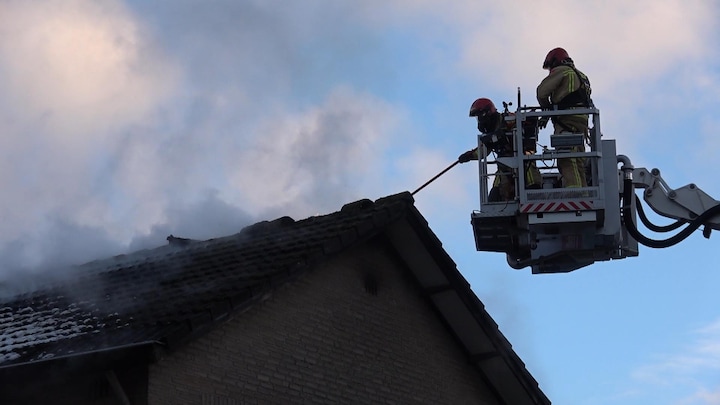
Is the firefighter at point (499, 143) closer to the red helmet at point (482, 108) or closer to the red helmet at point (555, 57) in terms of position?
the red helmet at point (482, 108)

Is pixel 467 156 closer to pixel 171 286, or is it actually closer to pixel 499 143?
pixel 499 143

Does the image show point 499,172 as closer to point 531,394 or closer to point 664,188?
point 664,188

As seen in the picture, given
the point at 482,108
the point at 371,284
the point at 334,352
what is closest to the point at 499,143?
the point at 482,108

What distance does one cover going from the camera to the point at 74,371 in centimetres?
982

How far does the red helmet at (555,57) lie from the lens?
13664 millimetres

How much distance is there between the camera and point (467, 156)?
1398 cm

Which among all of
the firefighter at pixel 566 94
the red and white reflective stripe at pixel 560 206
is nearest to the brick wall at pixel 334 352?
the red and white reflective stripe at pixel 560 206

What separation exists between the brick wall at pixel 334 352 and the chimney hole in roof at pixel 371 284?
0.05 feet

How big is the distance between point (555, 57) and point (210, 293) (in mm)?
5225

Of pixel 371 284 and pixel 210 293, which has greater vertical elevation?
pixel 371 284

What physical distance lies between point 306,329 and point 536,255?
9.46 ft

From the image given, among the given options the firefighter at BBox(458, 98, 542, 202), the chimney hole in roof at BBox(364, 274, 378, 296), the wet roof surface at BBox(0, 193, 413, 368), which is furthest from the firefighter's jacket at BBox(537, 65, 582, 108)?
the chimney hole in roof at BBox(364, 274, 378, 296)

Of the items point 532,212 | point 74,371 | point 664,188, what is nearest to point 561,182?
point 532,212

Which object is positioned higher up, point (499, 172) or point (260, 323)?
point (499, 172)
